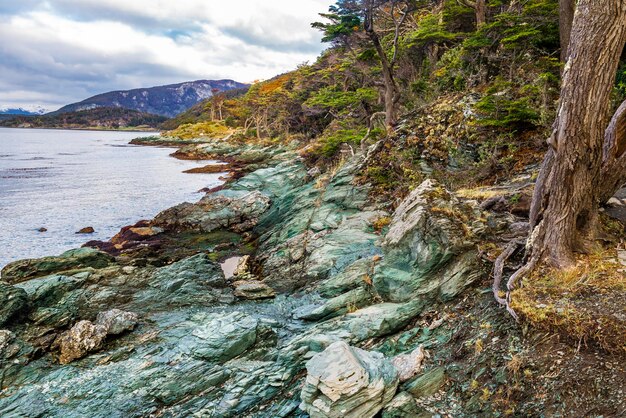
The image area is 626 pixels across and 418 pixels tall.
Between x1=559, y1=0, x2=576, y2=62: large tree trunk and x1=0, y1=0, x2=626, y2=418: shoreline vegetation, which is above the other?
x1=559, y1=0, x2=576, y2=62: large tree trunk

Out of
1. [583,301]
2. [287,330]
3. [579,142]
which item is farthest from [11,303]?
[579,142]

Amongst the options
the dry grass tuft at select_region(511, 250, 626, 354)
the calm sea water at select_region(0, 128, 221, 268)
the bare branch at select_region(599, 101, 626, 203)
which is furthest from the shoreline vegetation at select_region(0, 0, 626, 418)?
the calm sea water at select_region(0, 128, 221, 268)

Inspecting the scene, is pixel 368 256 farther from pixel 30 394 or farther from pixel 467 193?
pixel 30 394

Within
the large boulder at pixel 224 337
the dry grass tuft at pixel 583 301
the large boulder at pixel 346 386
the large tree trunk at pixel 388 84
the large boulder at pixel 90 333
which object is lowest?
the large boulder at pixel 90 333

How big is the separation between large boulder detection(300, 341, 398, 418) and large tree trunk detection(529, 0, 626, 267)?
10.2 ft

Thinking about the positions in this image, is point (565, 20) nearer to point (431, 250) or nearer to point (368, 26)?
point (368, 26)

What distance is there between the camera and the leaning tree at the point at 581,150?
508cm

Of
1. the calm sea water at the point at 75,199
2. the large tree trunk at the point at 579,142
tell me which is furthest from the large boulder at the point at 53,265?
the large tree trunk at the point at 579,142

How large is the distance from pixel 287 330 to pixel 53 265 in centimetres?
853

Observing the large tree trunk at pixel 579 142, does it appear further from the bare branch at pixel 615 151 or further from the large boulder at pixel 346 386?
the large boulder at pixel 346 386

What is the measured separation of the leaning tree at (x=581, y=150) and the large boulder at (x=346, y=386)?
218 cm

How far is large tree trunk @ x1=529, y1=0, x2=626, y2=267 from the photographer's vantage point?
16.6ft

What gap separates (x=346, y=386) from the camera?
15.4 feet

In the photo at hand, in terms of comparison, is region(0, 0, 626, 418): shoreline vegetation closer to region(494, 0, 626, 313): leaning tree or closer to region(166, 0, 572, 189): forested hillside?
region(166, 0, 572, 189): forested hillside
